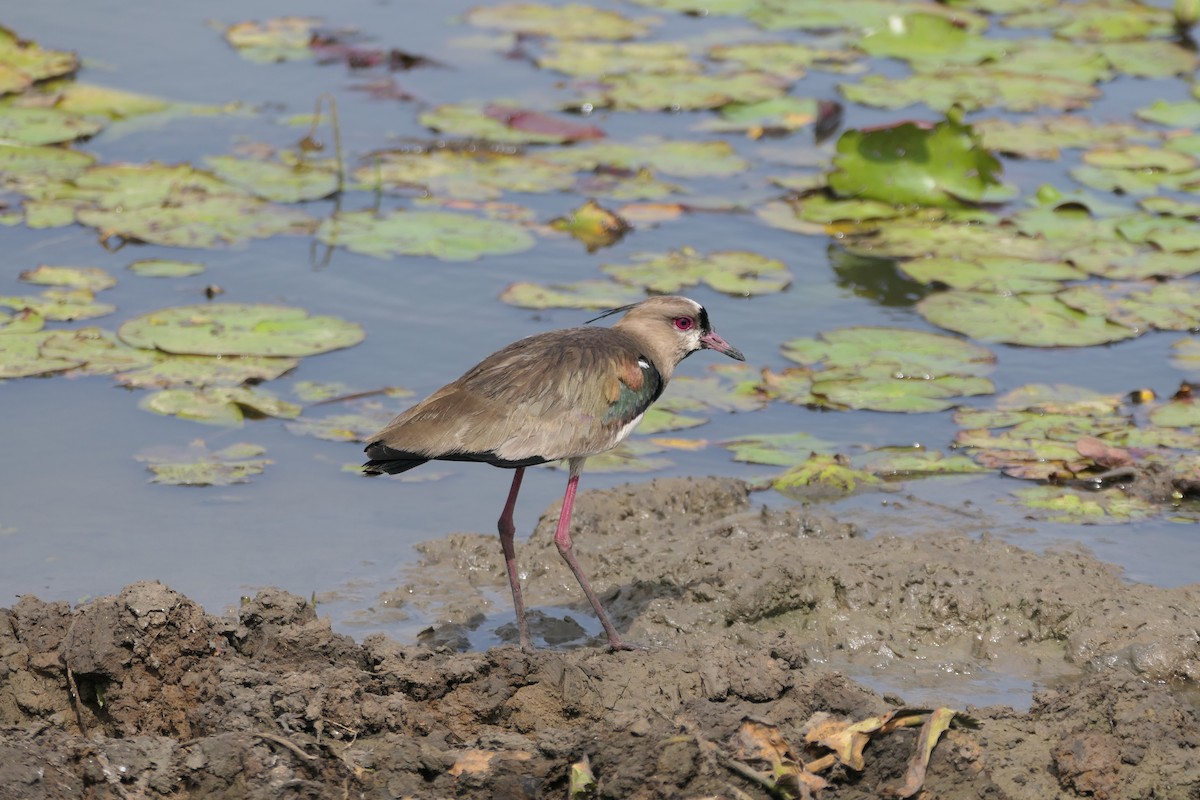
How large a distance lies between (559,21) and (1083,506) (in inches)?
316

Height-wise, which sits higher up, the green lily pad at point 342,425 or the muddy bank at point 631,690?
the muddy bank at point 631,690

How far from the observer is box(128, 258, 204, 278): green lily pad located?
29.2 feet

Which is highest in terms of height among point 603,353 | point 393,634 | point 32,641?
point 603,353

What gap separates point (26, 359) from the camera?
25.4 feet

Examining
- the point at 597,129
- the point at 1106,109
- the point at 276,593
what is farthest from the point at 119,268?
the point at 1106,109

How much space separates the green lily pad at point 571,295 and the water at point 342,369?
9cm

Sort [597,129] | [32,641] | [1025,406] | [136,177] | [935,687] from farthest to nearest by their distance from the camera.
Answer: [597,129] < [136,177] < [1025,406] < [935,687] < [32,641]

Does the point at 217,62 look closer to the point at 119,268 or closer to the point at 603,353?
the point at 119,268

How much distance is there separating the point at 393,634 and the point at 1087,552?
272 cm

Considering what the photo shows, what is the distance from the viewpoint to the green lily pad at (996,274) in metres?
9.09

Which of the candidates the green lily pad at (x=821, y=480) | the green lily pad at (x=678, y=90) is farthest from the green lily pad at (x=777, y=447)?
the green lily pad at (x=678, y=90)

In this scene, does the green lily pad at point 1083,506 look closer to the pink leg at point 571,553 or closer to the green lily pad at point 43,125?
the pink leg at point 571,553

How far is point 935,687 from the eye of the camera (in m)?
5.57

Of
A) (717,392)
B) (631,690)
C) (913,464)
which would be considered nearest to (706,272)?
(717,392)
